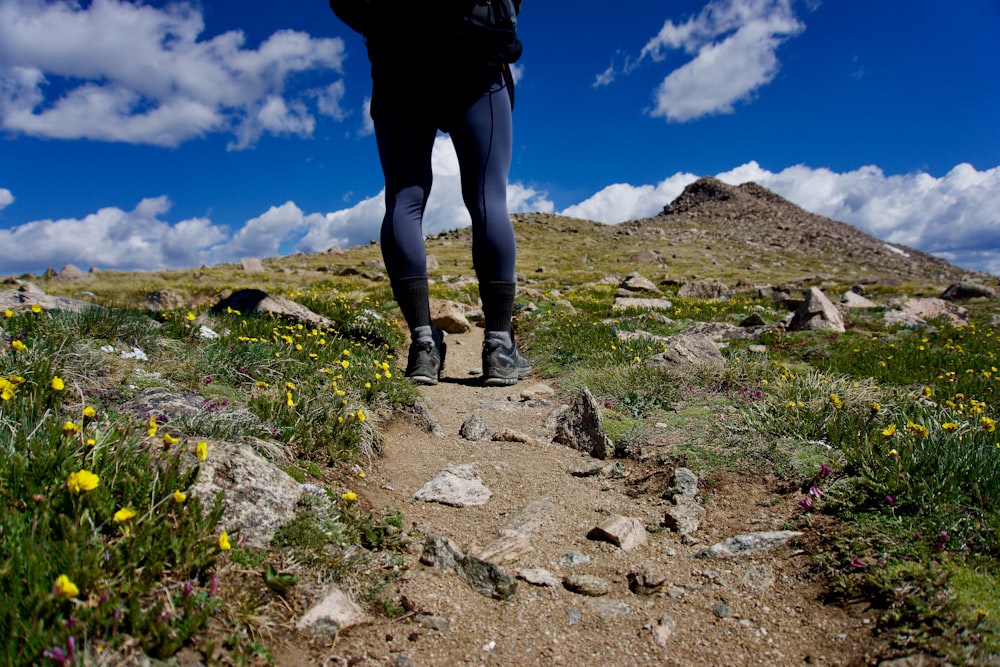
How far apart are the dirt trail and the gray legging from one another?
1.80m

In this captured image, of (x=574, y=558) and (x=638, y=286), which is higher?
(x=638, y=286)

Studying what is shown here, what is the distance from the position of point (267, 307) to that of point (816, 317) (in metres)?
7.81

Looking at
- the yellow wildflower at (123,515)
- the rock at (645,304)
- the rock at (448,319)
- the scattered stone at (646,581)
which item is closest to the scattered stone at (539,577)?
the scattered stone at (646,581)

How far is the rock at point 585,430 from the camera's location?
131 inches

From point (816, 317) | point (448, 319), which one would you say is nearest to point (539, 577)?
point (448, 319)

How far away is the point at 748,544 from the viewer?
2137 mm

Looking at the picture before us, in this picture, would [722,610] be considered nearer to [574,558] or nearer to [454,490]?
[574,558]

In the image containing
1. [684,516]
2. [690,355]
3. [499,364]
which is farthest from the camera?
[690,355]

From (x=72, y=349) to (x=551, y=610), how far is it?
2.84 meters

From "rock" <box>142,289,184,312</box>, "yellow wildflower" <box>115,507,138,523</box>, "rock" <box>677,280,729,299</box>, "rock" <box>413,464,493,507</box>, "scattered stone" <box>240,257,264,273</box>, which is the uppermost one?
"scattered stone" <box>240,257,264,273</box>

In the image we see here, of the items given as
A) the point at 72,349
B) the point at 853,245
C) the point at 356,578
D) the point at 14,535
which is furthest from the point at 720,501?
the point at 853,245

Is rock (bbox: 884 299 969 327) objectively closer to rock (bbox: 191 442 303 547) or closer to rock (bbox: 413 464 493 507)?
rock (bbox: 413 464 493 507)

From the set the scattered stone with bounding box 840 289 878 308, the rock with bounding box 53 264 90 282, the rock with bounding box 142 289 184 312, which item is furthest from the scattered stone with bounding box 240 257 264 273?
the scattered stone with bounding box 840 289 878 308

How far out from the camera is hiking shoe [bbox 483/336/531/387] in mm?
4551
